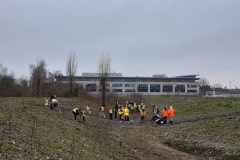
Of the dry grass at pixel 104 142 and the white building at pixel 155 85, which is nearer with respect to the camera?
the dry grass at pixel 104 142

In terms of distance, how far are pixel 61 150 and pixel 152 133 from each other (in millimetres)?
18640

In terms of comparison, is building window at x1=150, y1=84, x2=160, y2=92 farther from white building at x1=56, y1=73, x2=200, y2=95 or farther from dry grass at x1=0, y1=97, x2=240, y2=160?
dry grass at x1=0, y1=97, x2=240, y2=160

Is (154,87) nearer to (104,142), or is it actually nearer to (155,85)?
(155,85)

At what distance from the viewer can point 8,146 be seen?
555 inches

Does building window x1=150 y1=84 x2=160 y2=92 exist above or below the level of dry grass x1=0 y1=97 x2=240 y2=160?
above

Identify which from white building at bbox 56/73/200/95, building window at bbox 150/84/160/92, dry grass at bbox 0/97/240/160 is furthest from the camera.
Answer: building window at bbox 150/84/160/92

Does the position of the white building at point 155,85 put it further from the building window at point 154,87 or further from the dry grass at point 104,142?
the dry grass at point 104,142

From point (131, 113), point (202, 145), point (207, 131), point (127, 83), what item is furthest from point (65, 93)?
point (127, 83)

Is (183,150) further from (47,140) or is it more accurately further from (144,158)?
(47,140)

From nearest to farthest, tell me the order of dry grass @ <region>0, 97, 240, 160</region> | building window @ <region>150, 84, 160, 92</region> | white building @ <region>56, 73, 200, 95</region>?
dry grass @ <region>0, 97, 240, 160</region>
white building @ <region>56, 73, 200, 95</region>
building window @ <region>150, 84, 160, 92</region>

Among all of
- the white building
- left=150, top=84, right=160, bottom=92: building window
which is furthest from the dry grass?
left=150, top=84, right=160, bottom=92: building window

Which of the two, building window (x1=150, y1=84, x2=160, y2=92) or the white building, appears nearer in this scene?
the white building

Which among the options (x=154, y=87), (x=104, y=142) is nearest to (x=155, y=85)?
(x=154, y=87)

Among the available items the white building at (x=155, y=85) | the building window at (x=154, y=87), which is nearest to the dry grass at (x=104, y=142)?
the white building at (x=155, y=85)
